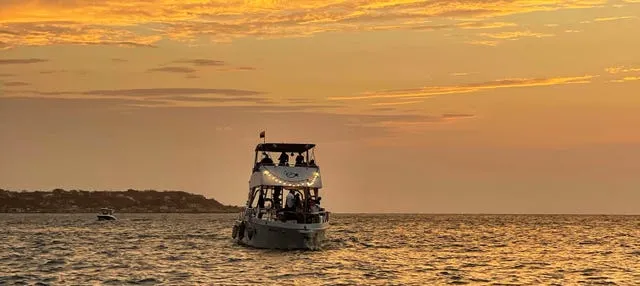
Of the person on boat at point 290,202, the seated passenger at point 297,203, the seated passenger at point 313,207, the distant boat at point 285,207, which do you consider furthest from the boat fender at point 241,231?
the person on boat at point 290,202

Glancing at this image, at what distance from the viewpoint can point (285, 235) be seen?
7062 cm

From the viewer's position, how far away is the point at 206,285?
171ft

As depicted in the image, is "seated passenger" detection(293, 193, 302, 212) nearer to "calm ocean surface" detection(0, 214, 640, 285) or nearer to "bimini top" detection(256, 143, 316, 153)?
"calm ocean surface" detection(0, 214, 640, 285)

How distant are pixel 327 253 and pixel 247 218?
24.6 ft

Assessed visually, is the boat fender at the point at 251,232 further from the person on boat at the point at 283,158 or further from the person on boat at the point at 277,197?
the person on boat at the point at 283,158

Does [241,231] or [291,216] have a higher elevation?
[291,216]

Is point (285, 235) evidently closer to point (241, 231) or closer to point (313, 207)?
point (313, 207)

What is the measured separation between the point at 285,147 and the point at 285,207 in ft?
22.3

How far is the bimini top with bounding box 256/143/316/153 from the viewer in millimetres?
78375

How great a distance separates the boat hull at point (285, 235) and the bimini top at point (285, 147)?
6210 mm

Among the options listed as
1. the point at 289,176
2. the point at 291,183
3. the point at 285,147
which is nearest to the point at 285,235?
the point at 291,183

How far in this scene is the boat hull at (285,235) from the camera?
7075 cm

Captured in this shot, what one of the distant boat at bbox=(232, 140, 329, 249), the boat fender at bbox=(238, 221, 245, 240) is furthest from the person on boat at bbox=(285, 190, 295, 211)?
the boat fender at bbox=(238, 221, 245, 240)

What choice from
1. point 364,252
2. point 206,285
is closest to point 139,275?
point 206,285
